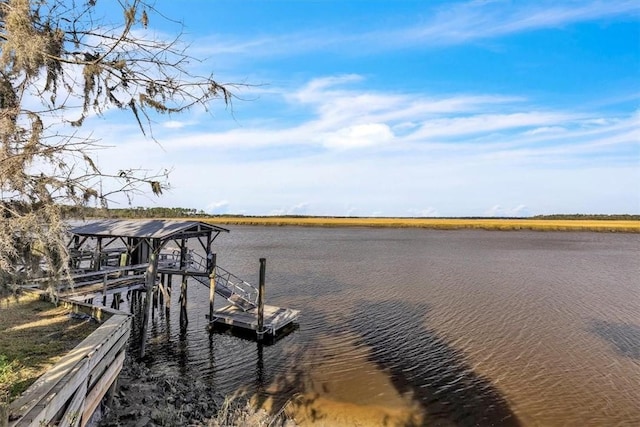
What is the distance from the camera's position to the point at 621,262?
38875mm

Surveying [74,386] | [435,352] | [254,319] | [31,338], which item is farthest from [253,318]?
[74,386]

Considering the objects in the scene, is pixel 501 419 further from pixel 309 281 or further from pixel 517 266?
pixel 517 266

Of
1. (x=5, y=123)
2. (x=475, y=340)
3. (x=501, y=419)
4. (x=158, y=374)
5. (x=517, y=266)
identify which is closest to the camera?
(x=5, y=123)

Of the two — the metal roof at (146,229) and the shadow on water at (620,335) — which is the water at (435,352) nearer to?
the shadow on water at (620,335)

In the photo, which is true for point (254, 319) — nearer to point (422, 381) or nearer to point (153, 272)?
point (153, 272)

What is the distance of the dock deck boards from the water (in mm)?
718

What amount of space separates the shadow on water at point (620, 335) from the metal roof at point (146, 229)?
723 inches

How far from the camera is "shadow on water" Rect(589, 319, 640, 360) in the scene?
15.5m

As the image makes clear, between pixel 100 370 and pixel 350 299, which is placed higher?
pixel 100 370

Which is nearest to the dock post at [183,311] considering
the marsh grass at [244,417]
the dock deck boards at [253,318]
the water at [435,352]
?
the water at [435,352]

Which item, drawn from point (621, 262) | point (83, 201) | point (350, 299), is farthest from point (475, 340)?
point (621, 262)

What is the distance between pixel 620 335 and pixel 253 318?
16.7m

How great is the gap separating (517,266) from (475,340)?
2322 centimetres

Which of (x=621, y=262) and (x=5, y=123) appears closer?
(x=5, y=123)
